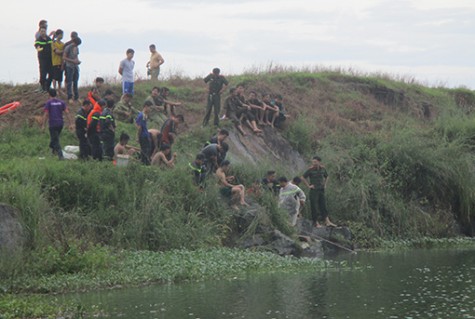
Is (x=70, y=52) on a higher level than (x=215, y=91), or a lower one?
higher

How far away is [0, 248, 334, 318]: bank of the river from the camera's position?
56.8 feet

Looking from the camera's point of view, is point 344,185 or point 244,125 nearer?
point 344,185

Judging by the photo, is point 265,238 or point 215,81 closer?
point 265,238

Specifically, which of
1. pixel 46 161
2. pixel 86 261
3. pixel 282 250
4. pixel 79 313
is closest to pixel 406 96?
pixel 282 250

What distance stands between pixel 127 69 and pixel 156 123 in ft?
6.97

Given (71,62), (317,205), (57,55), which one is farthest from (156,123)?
(317,205)

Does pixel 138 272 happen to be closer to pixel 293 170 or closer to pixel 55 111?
pixel 55 111

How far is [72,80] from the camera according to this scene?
100 feet

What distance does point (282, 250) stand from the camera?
26000 mm

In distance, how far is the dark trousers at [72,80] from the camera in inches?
1184

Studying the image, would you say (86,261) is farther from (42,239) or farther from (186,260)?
(186,260)

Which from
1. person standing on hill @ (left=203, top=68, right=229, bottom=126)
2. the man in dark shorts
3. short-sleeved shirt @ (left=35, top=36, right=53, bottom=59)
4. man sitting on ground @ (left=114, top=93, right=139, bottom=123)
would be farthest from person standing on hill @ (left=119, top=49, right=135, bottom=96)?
the man in dark shorts

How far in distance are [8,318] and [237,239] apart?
10753 millimetres

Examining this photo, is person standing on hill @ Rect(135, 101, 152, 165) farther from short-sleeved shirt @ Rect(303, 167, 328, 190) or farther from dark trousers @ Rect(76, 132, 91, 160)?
short-sleeved shirt @ Rect(303, 167, 328, 190)
